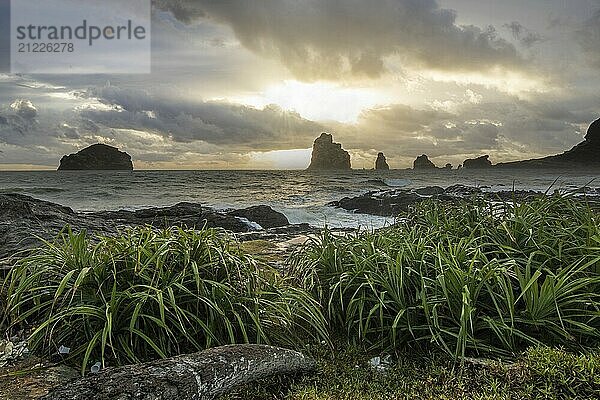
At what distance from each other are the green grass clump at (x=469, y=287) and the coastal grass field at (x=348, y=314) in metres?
0.01

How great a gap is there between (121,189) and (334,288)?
18.6 m

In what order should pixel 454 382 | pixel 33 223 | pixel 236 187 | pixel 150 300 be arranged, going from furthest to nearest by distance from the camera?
pixel 236 187, pixel 33 223, pixel 150 300, pixel 454 382

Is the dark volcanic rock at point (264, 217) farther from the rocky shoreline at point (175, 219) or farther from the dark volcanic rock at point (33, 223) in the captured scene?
the dark volcanic rock at point (33, 223)

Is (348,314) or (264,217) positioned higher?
(348,314)

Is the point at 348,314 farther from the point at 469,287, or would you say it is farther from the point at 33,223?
the point at 33,223

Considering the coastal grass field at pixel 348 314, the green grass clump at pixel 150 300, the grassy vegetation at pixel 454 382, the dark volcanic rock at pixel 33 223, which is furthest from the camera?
the dark volcanic rock at pixel 33 223

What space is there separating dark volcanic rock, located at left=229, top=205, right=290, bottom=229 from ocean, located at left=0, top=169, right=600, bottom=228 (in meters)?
2.25

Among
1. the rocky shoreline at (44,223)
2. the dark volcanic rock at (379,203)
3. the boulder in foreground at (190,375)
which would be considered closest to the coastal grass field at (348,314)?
the boulder in foreground at (190,375)

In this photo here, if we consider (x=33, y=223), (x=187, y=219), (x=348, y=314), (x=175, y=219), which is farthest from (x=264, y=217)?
(x=348, y=314)

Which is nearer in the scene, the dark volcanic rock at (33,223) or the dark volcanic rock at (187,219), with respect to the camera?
the dark volcanic rock at (33,223)

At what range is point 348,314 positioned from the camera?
2979 millimetres

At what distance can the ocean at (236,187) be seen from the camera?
15.1 metres

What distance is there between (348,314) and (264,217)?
811 centimetres

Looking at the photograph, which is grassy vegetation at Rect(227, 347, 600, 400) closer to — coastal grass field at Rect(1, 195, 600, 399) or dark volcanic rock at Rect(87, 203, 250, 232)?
coastal grass field at Rect(1, 195, 600, 399)
